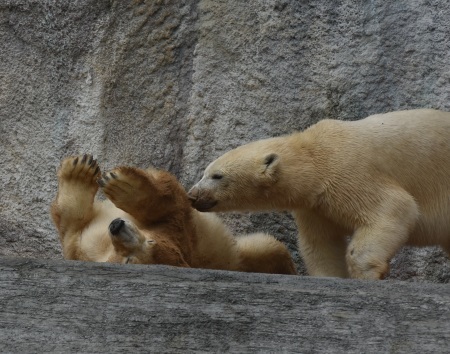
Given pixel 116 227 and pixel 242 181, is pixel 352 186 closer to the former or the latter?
pixel 242 181

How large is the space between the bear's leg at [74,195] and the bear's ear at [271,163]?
727mm

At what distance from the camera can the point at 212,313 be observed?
2.76m

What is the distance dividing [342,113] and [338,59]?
259mm

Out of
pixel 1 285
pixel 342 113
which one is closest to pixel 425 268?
pixel 342 113

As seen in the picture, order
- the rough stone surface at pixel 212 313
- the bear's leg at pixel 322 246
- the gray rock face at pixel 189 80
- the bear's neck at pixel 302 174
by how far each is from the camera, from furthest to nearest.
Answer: the gray rock face at pixel 189 80, the bear's leg at pixel 322 246, the bear's neck at pixel 302 174, the rough stone surface at pixel 212 313

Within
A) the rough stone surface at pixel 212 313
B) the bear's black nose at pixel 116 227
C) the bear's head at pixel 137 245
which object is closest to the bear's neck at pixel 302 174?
the bear's head at pixel 137 245

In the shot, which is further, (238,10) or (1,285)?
(238,10)

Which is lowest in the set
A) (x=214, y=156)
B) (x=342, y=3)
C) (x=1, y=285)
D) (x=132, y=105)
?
(x=1, y=285)

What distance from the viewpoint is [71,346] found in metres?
2.71

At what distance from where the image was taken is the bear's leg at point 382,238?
346 cm

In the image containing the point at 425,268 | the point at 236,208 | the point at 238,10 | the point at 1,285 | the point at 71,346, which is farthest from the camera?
the point at 238,10

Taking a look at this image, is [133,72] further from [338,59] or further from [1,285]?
[1,285]

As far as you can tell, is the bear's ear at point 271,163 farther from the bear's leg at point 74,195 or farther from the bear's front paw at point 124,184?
the bear's leg at point 74,195

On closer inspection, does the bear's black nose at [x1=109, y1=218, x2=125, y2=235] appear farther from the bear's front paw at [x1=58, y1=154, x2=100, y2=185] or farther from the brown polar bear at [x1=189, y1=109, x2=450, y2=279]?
the bear's front paw at [x1=58, y1=154, x2=100, y2=185]
